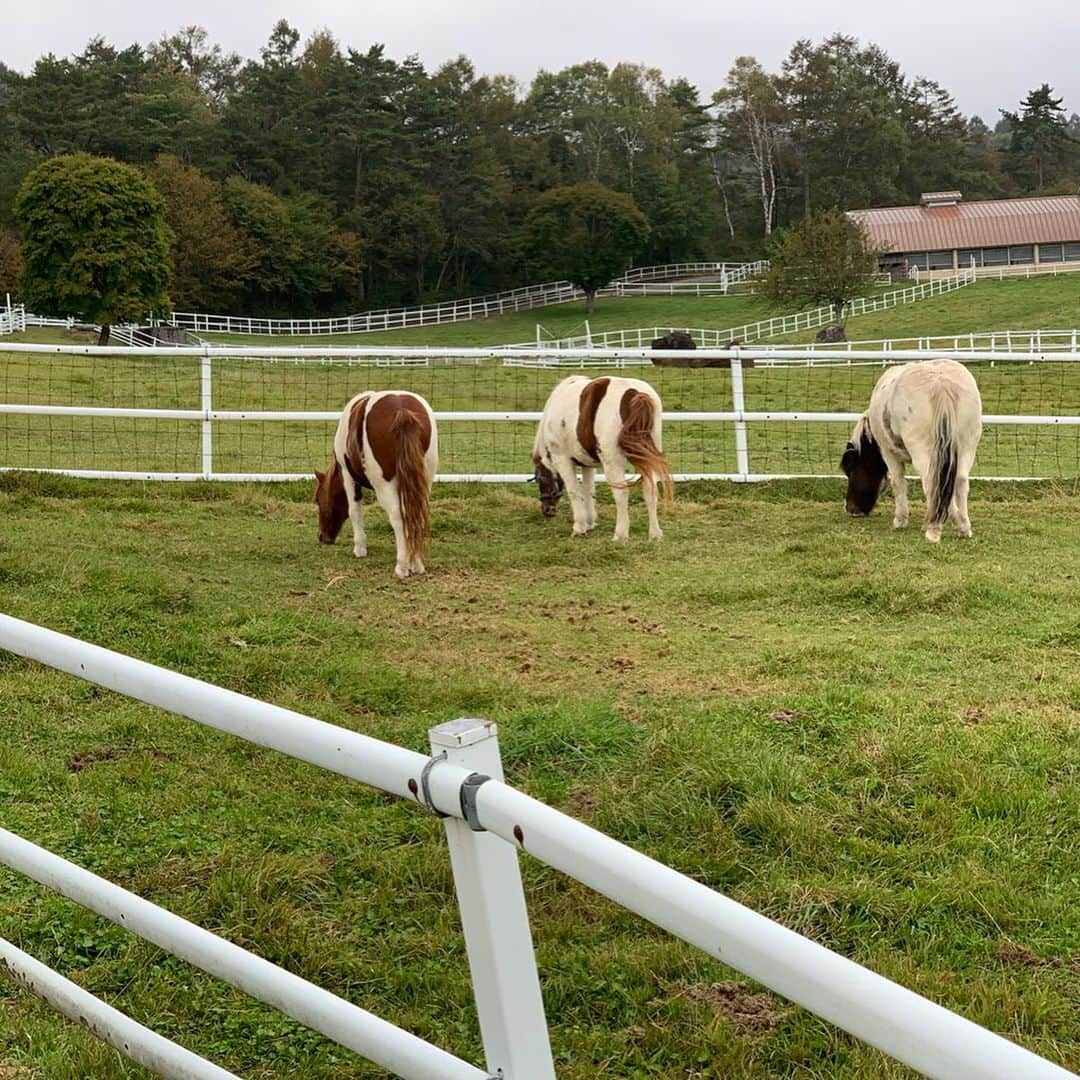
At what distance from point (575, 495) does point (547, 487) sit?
51 centimetres

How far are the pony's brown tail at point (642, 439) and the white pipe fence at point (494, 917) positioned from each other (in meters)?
6.51

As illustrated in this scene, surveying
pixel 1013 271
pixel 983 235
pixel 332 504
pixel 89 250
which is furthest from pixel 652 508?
pixel 983 235

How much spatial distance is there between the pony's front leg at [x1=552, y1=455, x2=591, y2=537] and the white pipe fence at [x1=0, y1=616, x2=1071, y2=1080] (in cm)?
684

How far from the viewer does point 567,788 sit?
3959 mm

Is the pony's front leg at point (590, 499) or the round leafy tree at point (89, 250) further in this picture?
the round leafy tree at point (89, 250)

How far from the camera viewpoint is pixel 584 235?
65.0 metres

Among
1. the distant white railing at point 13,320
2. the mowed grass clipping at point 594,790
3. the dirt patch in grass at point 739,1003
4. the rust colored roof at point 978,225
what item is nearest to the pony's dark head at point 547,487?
the mowed grass clipping at point 594,790

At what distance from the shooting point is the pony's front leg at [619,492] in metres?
8.63

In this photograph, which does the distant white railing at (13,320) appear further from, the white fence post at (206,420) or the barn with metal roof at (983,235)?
the barn with metal roof at (983,235)

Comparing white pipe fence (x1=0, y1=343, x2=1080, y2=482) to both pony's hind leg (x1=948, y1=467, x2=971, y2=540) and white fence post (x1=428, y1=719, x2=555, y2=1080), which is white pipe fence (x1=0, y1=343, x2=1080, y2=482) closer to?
pony's hind leg (x1=948, y1=467, x2=971, y2=540)

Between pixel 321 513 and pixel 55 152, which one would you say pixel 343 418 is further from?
pixel 55 152

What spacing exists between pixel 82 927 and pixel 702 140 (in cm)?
8786

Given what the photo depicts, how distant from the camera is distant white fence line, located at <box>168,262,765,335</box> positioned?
5588 cm

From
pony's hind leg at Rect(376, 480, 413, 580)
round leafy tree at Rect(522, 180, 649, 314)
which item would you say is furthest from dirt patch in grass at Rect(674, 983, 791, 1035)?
round leafy tree at Rect(522, 180, 649, 314)
